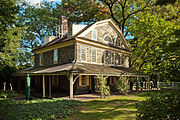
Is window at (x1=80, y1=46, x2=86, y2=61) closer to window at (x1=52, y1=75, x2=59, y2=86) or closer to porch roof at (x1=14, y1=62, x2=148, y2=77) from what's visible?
porch roof at (x1=14, y1=62, x2=148, y2=77)

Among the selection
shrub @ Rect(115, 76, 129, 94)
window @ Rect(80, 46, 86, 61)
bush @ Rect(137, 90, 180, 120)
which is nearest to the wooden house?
window @ Rect(80, 46, 86, 61)

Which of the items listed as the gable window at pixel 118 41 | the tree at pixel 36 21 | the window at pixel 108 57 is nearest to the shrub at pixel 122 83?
the window at pixel 108 57

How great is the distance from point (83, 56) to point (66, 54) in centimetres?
205

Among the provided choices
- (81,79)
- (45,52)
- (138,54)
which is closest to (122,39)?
(138,54)

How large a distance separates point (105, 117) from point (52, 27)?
28412 mm

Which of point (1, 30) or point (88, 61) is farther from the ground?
point (1, 30)

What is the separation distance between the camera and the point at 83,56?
15.8 metres

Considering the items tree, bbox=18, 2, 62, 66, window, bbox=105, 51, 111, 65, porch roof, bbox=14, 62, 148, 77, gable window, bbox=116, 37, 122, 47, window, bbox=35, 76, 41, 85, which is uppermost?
tree, bbox=18, 2, 62, 66

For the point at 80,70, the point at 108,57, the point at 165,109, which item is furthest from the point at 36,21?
the point at 165,109

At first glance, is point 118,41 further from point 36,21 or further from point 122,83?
point 36,21

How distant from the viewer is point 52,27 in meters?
32.0

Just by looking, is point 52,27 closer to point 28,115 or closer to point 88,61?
point 88,61

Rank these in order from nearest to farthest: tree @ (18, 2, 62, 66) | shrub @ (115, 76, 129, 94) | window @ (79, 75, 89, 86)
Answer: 1. shrub @ (115, 76, 129, 94)
2. window @ (79, 75, 89, 86)
3. tree @ (18, 2, 62, 66)

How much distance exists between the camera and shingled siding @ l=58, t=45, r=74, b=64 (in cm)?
1558
